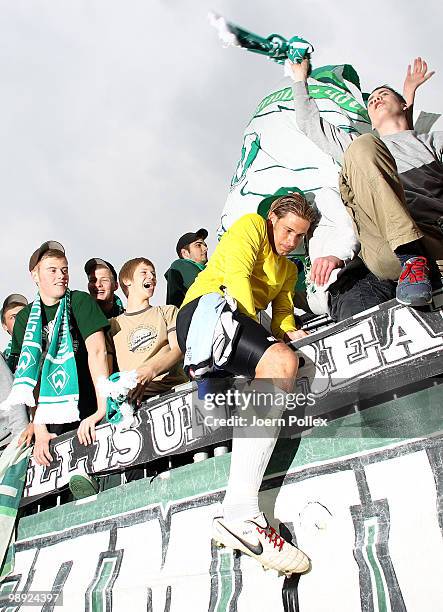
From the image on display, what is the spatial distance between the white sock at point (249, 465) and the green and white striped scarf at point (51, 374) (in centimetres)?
125

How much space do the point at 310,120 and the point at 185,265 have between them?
1.56 m

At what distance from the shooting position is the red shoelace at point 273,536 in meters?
2.27

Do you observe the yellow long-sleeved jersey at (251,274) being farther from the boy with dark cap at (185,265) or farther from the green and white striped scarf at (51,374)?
the boy with dark cap at (185,265)

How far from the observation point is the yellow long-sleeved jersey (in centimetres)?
250

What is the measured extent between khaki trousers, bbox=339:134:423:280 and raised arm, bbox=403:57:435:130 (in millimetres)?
1088

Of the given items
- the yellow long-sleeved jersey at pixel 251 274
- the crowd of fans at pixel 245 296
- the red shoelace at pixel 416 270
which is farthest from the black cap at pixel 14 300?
the red shoelace at pixel 416 270

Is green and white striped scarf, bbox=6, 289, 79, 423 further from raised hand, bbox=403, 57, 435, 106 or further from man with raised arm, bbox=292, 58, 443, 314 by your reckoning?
raised hand, bbox=403, 57, 435, 106

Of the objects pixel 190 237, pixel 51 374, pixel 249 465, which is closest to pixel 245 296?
pixel 249 465

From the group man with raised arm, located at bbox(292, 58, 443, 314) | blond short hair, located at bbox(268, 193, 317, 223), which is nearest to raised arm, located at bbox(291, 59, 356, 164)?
man with raised arm, located at bbox(292, 58, 443, 314)

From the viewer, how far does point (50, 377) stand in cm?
343

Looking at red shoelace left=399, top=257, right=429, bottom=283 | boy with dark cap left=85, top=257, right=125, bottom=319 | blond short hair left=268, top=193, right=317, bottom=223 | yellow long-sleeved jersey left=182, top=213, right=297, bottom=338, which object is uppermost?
boy with dark cap left=85, top=257, right=125, bottom=319

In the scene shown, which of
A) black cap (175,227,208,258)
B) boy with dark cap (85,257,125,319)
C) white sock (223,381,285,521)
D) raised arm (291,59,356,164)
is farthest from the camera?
black cap (175,227,208,258)

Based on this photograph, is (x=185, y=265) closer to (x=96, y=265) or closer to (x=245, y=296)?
(x=96, y=265)

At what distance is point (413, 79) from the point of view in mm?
3504
